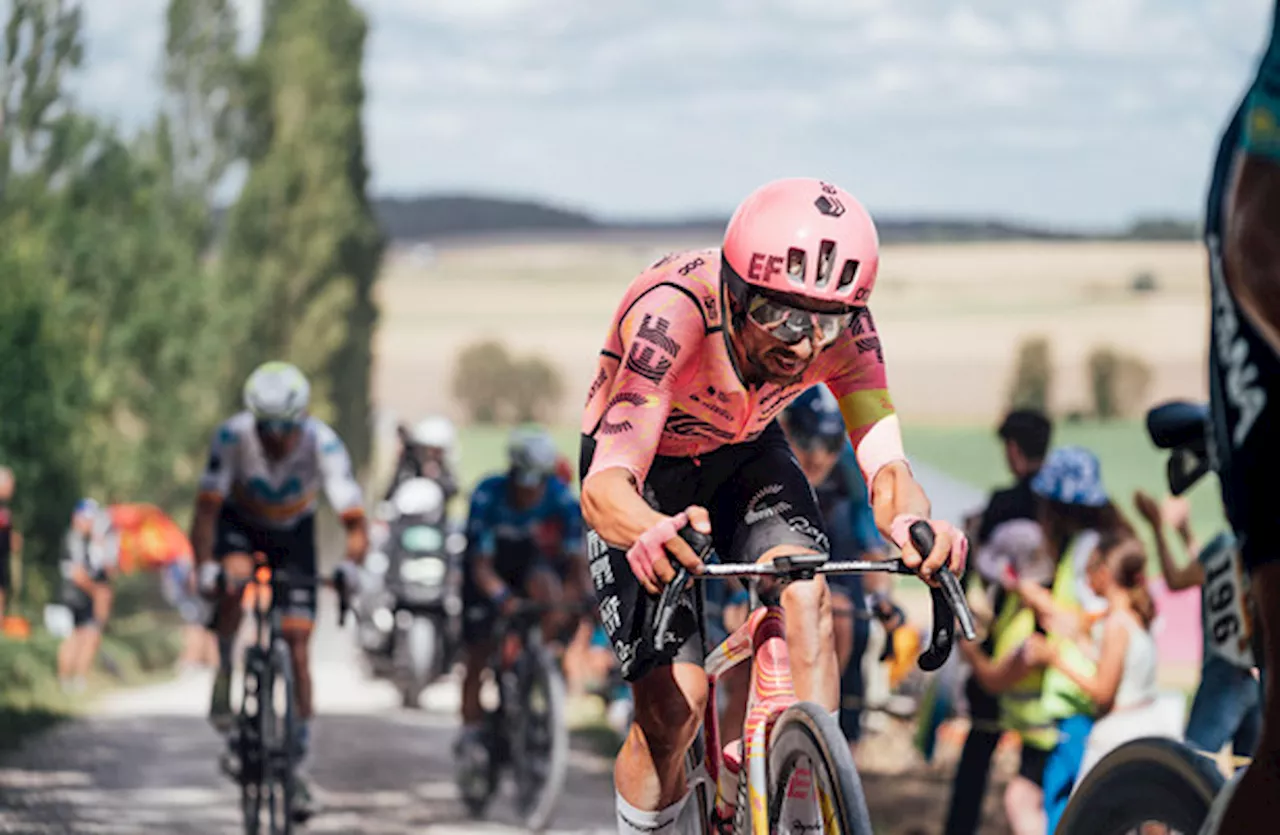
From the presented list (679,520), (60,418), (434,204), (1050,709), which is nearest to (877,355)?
(679,520)

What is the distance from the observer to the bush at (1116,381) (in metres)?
34.7

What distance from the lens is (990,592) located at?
28.9 feet

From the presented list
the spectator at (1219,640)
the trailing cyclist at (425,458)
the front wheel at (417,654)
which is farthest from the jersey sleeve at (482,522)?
the trailing cyclist at (425,458)

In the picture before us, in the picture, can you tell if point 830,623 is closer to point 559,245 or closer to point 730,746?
point 730,746

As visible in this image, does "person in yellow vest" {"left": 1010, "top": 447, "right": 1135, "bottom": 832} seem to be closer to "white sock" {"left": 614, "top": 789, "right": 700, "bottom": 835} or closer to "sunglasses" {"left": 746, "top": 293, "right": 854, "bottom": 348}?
"white sock" {"left": 614, "top": 789, "right": 700, "bottom": 835}

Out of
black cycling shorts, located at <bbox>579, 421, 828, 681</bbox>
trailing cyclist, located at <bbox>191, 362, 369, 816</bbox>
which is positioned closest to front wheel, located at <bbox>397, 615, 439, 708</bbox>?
trailing cyclist, located at <bbox>191, 362, 369, 816</bbox>

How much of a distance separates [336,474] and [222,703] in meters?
1.23

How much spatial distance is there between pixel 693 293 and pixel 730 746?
1099 millimetres

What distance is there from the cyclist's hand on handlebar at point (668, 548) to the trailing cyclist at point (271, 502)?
19.7 feet

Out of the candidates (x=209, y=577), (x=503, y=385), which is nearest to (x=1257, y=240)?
(x=209, y=577)

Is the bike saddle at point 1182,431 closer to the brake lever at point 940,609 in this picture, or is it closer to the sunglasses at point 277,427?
the brake lever at point 940,609

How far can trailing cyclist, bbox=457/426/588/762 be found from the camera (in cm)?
1252

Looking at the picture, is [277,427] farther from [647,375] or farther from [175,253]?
[175,253]

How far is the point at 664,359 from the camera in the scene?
196 inches
